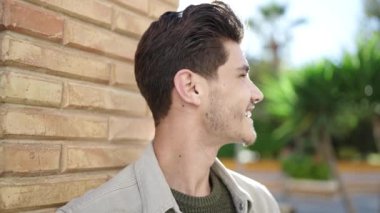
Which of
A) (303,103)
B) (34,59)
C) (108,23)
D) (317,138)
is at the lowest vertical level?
(317,138)

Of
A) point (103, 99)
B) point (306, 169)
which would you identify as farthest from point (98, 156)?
point (306, 169)

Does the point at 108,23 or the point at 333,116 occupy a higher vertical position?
the point at 108,23

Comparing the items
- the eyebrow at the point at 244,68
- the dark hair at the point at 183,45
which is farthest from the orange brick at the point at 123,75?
the eyebrow at the point at 244,68

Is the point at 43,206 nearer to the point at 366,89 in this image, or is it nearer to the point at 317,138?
the point at 366,89

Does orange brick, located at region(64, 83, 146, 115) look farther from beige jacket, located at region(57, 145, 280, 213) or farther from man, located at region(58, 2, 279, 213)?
beige jacket, located at region(57, 145, 280, 213)

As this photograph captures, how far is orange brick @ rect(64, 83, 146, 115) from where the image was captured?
1.38 metres

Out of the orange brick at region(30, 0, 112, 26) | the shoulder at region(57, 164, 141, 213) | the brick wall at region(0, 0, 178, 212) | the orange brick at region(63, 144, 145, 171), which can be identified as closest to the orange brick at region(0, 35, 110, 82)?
the brick wall at region(0, 0, 178, 212)

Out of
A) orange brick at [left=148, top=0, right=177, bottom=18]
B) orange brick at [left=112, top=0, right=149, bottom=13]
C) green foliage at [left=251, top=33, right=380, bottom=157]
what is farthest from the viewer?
green foliage at [left=251, top=33, right=380, bottom=157]

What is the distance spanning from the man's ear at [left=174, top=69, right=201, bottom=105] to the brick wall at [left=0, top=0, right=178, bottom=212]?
25 cm

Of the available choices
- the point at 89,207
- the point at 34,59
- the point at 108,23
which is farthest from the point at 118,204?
the point at 108,23

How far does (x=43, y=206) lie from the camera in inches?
49.5

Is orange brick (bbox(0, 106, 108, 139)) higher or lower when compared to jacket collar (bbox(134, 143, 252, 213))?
higher

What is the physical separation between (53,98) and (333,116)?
21.3 feet

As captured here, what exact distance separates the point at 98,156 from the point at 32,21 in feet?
1.58
